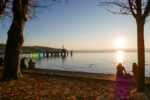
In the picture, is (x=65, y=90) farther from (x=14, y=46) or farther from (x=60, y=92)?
(x=14, y=46)

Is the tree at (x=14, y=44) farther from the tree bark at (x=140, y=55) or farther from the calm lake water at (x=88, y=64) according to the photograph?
the calm lake water at (x=88, y=64)


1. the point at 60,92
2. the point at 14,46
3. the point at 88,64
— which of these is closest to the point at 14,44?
the point at 14,46

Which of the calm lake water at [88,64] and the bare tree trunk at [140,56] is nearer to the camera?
the bare tree trunk at [140,56]

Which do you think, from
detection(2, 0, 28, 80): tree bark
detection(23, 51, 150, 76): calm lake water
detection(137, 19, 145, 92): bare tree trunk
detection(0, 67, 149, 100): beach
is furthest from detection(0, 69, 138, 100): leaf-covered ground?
detection(23, 51, 150, 76): calm lake water

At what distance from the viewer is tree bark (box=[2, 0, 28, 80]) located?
7.27 metres

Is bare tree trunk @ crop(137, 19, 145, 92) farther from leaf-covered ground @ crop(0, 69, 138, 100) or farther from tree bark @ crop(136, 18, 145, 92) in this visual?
leaf-covered ground @ crop(0, 69, 138, 100)

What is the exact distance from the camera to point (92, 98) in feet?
14.6

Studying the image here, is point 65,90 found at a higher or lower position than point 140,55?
lower

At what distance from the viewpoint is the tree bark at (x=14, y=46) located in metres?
7.27

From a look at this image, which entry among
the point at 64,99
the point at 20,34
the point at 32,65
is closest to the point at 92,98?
the point at 64,99

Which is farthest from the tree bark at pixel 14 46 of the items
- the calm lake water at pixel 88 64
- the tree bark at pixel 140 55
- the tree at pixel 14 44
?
the calm lake water at pixel 88 64

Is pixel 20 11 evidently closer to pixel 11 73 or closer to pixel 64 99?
pixel 11 73

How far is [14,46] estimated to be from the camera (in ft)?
24.0

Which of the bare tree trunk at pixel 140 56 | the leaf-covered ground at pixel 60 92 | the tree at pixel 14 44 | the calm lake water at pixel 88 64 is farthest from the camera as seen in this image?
the calm lake water at pixel 88 64
